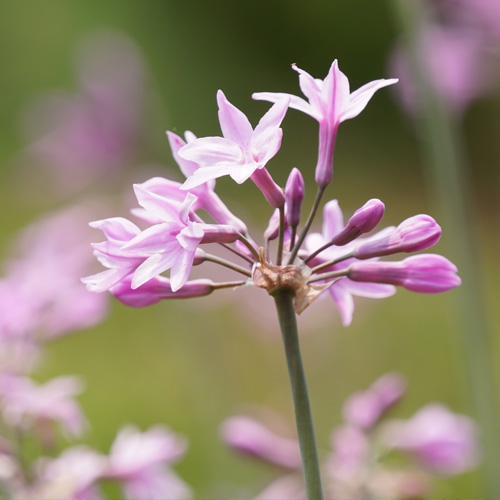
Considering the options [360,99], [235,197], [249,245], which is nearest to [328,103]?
[360,99]

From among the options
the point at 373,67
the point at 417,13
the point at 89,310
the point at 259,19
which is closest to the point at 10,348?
the point at 89,310

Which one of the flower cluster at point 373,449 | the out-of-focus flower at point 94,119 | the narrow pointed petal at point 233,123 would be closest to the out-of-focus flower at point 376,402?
the flower cluster at point 373,449

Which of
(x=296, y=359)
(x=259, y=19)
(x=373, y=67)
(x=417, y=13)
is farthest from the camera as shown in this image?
(x=259, y=19)

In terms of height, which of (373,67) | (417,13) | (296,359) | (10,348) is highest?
(373,67)

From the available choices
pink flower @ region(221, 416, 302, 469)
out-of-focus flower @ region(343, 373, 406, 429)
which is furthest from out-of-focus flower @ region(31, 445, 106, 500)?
out-of-focus flower @ region(343, 373, 406, 429)

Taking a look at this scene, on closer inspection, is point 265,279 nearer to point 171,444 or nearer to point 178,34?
point 171,444

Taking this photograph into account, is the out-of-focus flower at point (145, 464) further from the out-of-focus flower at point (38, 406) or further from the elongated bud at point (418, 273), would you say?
the elongated bud at point (418, 273)
